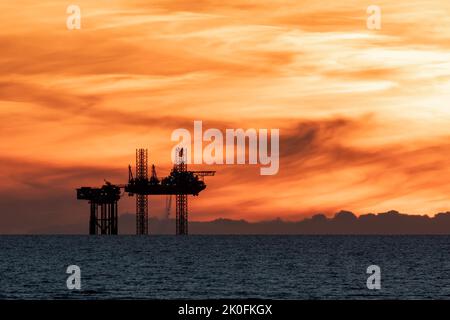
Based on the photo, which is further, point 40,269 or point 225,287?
point 40,269

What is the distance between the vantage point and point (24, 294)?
67.1m

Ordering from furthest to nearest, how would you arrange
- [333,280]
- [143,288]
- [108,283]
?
[333,280] < [108,283] < [143,288]

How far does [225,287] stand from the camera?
7488cm

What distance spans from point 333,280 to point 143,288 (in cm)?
2045
